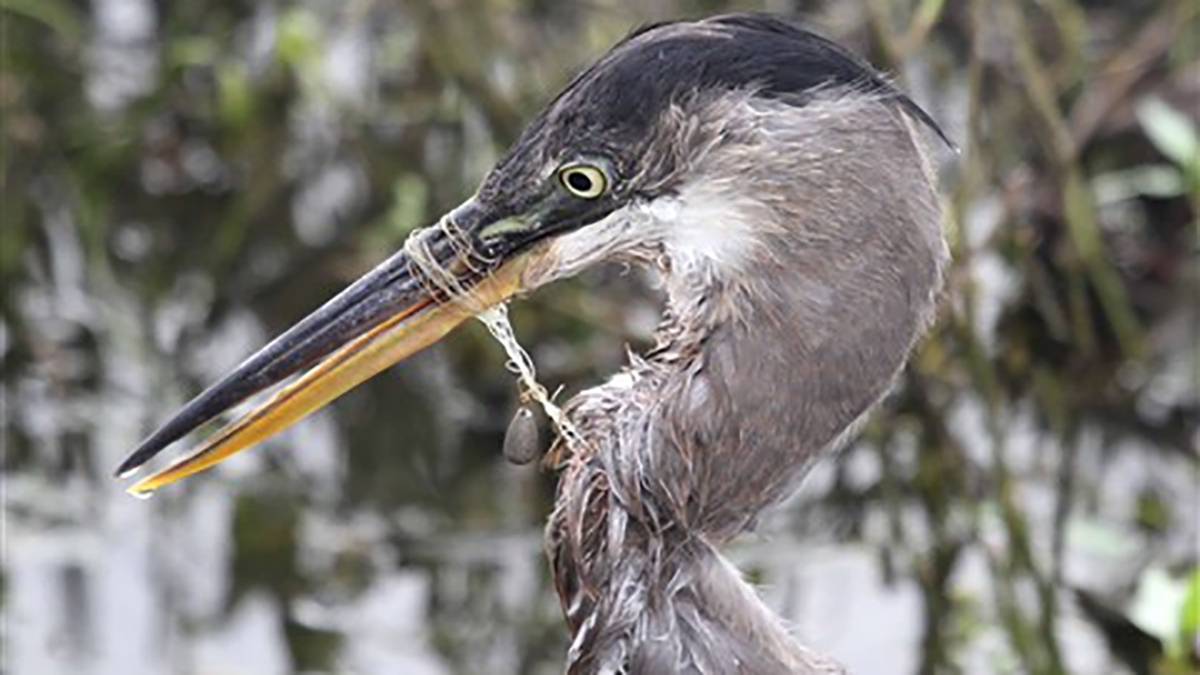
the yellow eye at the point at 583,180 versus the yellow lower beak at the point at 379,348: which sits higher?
the yellow eye at the point at 583,180


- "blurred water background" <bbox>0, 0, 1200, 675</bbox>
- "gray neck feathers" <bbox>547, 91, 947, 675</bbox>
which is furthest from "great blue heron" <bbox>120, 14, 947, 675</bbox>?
"blurred water background" <bbox>0, 0, 1200, 675</bbox>

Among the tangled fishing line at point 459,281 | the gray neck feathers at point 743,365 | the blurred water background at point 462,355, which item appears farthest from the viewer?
the blurred water background at point 462,355

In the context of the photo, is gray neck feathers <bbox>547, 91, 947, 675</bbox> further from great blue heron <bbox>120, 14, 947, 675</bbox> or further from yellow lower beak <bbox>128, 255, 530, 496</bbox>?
yellow lower beak <bbox>128, 255, 530, 496</bbox>

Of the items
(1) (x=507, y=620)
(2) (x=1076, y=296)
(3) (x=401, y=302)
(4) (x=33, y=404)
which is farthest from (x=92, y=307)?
(3) (x=401, y=302)

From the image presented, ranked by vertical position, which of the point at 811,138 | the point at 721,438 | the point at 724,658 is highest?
the point at 811,138

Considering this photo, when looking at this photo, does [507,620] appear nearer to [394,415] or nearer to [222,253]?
[394,415]

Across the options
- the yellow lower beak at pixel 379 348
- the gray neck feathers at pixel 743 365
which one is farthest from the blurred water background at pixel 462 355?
the yellow lower beak at pixel 379 348

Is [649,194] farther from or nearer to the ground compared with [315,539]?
farther from the ground

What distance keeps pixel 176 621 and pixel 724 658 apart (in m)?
2.23

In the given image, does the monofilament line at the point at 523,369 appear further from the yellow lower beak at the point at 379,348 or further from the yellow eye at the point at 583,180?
the yellow eye at the point at 583,180

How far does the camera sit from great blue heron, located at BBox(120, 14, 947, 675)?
2506mm

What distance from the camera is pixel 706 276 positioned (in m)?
2.53

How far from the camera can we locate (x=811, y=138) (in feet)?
Answer: 8.23

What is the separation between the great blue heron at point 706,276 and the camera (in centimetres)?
251
